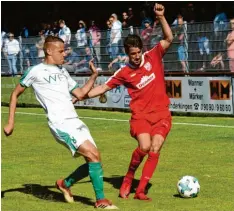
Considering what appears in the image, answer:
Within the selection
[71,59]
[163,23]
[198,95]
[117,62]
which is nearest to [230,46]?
[198,95]

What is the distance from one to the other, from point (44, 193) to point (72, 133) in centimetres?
152

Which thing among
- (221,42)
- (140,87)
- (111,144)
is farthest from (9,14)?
(140,87)

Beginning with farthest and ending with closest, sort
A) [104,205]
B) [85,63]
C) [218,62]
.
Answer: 1. [85,63]
2. [218,62]
3. [104,205]

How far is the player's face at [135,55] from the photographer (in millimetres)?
10172

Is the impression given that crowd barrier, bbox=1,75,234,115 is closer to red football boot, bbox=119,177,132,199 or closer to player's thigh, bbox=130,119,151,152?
player's thigh, bbox=130,119,151,152

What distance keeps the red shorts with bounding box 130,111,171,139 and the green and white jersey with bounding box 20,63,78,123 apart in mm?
1151

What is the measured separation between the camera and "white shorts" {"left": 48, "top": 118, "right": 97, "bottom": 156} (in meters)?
9.24

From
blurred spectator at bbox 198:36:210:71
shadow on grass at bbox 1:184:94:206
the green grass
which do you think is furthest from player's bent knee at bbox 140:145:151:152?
blurred spectator at bbox 198:36:210:71

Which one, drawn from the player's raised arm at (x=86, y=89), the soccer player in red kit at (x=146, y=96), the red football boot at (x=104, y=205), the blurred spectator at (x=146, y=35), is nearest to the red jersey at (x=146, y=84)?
the soccer player in red kit at (x=146, y=96)

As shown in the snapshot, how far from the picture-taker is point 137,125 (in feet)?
34.2

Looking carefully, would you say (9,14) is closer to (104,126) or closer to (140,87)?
(104,126)

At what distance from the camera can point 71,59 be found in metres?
27.0

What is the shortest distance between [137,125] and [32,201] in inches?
67.5

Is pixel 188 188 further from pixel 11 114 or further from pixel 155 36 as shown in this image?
pixel 155 36
